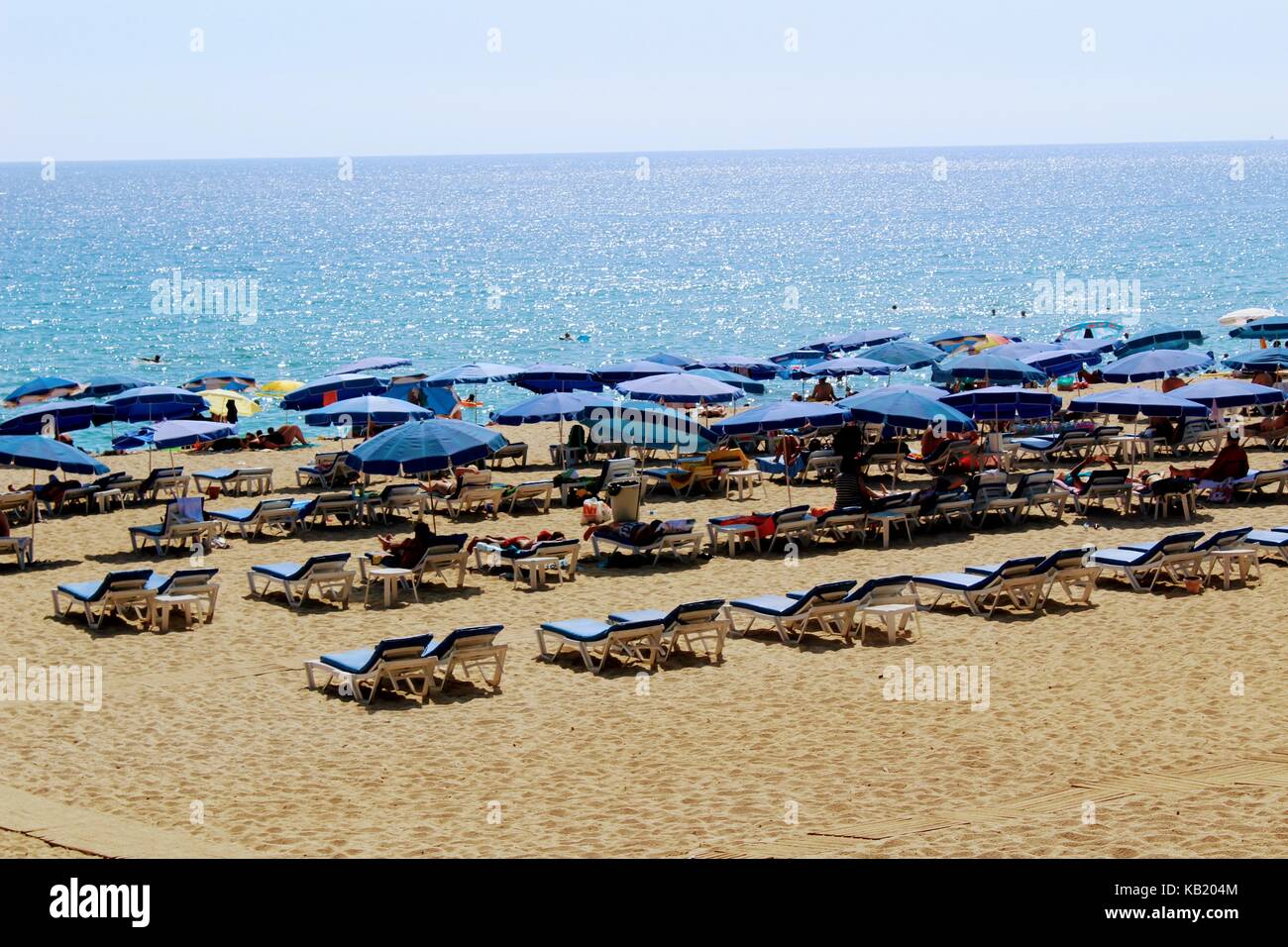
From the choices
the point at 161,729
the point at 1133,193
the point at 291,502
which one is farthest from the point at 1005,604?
the point at 1133,193

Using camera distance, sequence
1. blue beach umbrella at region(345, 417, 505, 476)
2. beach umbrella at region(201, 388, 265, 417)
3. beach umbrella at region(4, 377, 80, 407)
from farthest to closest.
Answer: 1. beach umbrella at region(201, 388, 265, 417)
2. beach umbrella at region(4, 377, 80, 407)
3. blue beach umbrella at region(345, 417, 505, 476)

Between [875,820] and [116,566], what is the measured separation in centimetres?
1089

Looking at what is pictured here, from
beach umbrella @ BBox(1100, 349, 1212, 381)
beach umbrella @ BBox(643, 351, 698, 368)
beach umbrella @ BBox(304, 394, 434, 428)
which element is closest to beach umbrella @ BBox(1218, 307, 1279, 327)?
beach umbrella @ BBox(1100, 349, 1212, 381)

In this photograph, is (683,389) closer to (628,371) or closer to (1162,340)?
(628,371)

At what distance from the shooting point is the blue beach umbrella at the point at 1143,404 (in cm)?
1958

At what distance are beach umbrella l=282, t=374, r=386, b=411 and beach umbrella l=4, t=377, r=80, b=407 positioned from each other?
5.36m

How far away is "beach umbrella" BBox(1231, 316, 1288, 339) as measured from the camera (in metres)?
31.6

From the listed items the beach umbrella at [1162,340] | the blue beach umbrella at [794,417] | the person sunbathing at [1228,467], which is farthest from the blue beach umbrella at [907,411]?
the beach umbrella at [1162,340]

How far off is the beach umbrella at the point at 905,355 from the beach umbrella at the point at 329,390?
9.57 meters

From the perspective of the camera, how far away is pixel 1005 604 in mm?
13922

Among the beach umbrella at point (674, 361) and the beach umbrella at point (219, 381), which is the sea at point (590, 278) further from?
the beach umbrella at point (674, 361)

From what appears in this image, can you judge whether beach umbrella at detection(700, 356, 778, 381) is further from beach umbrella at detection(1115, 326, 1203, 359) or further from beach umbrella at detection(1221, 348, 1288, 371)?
beach umbrella at detection(1221, 348, 1288, 371)
